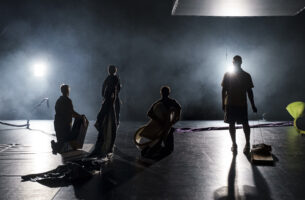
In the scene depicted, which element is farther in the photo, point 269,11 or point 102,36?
point 102,36

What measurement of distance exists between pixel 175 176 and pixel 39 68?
11069 millimetres

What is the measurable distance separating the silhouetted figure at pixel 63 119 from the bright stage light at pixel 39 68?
26.9 feet

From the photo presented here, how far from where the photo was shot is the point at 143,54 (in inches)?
538

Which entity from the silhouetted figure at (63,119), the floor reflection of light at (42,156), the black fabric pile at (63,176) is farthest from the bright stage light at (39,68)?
the black fabric pile at (63,176)

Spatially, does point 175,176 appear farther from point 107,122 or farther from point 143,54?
point 143,54

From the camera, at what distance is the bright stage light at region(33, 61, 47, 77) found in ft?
44.9

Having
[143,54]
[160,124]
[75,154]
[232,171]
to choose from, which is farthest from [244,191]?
[143,54]

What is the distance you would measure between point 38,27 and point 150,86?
17.8 feet

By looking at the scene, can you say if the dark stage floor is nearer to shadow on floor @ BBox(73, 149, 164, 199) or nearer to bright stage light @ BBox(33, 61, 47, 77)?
shadow on floor @ BBox(73, 149, 164, 199)

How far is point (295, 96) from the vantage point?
45.0ft

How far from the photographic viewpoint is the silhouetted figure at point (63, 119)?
6047 millimetres

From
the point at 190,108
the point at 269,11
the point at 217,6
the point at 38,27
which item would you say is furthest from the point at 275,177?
the point at 38,27

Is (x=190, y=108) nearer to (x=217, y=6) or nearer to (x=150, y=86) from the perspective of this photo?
(x=150, y=86)

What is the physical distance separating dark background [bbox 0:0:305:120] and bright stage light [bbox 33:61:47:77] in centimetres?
22
